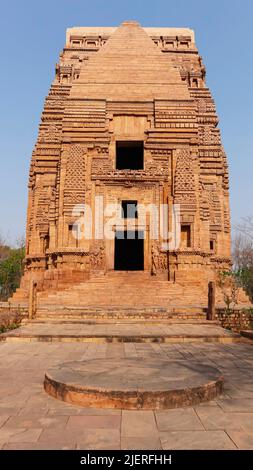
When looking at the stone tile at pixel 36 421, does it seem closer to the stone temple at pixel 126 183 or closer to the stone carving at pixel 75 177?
the stone temple at pixel 126 183

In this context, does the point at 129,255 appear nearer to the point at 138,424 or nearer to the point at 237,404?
the point at 237,404

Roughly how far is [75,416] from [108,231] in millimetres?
14928

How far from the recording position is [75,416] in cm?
371

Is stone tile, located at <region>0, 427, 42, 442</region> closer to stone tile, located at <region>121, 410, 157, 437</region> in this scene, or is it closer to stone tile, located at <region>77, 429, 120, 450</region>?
stone tile, located at <region>77, 429, 120, 450</region>

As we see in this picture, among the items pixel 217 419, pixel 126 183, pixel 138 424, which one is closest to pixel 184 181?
pixel 126 183

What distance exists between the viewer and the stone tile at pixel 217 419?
344 cm


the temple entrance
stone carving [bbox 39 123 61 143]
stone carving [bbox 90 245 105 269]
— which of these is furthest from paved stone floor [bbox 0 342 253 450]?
the temple entrance

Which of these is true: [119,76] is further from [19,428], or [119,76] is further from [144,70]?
[19,428]

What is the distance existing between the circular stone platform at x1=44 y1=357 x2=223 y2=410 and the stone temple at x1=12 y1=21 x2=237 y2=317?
9563 mm

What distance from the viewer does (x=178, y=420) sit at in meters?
3.61

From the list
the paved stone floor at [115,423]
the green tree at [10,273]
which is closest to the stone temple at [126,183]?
the paved stone floor at [115,423]

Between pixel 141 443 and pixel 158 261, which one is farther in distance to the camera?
pixel 158 261

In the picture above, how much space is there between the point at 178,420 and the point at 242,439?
2.17 feet

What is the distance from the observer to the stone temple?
17234 millimetres
